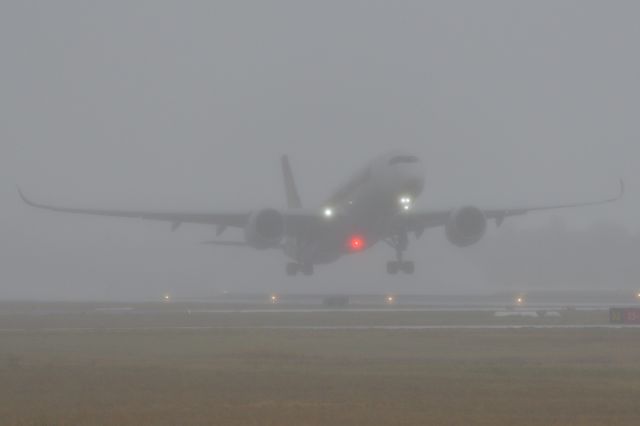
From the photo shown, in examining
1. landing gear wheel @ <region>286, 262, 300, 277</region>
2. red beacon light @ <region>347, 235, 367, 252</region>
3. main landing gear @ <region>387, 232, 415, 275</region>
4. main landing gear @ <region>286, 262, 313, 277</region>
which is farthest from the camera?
landing gear wheel @ <region>286, 262, 300, 277</region>

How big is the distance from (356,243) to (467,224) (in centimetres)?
625

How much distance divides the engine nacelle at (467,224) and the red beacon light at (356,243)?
4.87m

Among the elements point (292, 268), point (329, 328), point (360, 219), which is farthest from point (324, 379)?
point (292, 268)

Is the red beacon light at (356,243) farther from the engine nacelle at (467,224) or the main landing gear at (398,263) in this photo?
the engine nacelle at (467,224)

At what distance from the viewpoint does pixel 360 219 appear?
209 ft

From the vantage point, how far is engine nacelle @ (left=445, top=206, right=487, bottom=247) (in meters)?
65.4

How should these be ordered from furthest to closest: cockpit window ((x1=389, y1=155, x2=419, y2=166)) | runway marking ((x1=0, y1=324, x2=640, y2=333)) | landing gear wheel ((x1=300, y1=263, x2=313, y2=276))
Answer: landing gear wheel ((x1=300, y1=263, x2=313, y2=276)), cockpit window ((x1=389, y1=155, x2=419, y2=166)), runway marking ((x1=0, y1=324, x2=640, y2=333))

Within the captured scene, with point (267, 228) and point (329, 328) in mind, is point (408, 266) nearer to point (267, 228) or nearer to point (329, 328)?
Answer: point (267, 228)

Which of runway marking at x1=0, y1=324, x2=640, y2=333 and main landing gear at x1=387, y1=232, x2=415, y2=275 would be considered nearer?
runway marking at x1=0, y1=324, x2=640, y2=333

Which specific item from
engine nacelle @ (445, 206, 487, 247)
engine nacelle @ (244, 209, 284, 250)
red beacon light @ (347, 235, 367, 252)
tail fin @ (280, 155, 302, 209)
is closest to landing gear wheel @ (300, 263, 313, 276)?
red beacon light @ (347, 235, 367, 252)

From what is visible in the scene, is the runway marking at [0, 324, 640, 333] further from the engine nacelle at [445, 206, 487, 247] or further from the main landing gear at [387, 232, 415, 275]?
the main landing gear at [387, 232, 415, 275]

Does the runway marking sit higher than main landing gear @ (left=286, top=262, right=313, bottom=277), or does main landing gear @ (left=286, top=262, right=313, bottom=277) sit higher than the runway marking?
main landing gear @ (left=286, top=262, right=313, bottom=277)

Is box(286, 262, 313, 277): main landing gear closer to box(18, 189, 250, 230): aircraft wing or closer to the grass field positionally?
box(18, 189, 250, 230): aircraft wing

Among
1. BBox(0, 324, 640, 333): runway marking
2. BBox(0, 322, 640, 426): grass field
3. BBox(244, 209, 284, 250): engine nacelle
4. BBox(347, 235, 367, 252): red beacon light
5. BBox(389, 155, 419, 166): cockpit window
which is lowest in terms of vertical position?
BBox(0, 322, 640, 426): grass field
